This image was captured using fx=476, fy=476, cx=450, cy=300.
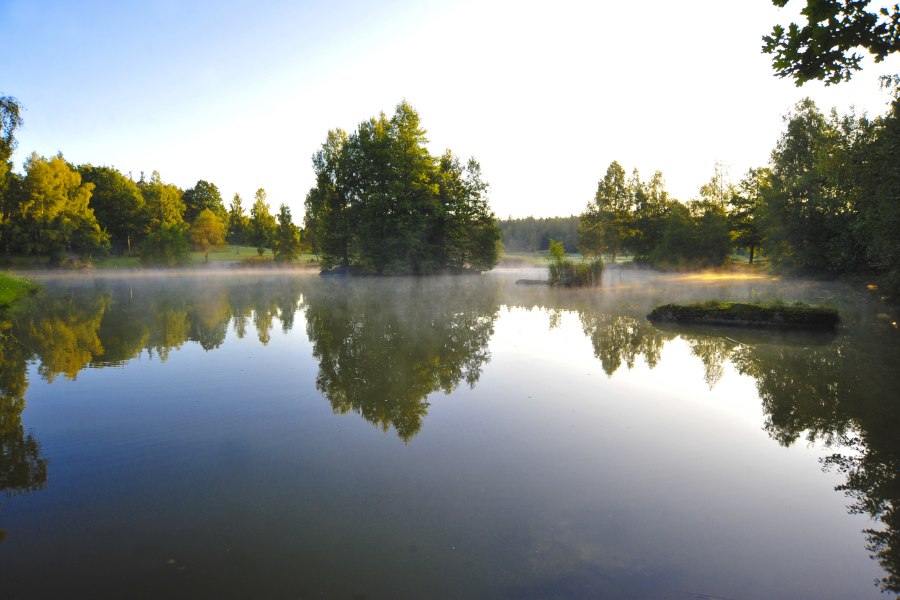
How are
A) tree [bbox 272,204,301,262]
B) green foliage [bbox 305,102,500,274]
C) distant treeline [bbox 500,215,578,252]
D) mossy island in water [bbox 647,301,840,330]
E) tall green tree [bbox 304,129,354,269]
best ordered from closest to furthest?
mossy island in water [bbox 647,301,840,330], green foliage [bbox 305,102,500,274], tall green tree [bbox 304,129,354,269], tree [bbox 272,204,301,262], distant treeline [bbox 500,215,578,252]

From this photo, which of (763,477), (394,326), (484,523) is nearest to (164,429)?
(484,523)

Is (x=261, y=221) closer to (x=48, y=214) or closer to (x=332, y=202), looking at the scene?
(x=48, y=214)

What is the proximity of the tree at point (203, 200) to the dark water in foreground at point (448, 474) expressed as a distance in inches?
3553

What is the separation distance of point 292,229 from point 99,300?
51590mm

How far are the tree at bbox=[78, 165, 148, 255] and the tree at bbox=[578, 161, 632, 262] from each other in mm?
62636

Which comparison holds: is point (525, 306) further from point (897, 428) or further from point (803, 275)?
point (803, 275)

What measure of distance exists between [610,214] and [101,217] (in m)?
69.1

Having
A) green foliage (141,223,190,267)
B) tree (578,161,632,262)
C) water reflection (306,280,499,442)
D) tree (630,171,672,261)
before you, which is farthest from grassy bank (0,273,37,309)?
tree (630,171,672,261)

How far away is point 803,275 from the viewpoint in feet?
102

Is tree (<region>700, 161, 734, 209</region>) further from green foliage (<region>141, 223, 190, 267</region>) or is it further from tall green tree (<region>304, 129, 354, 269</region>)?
green foliage (<region>141, 223, 190, 267</region>)

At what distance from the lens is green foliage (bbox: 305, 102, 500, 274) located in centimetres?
4109

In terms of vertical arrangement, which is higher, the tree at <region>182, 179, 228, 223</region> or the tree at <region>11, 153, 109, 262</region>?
the tree at <region>182, 179, 228, 223</region>

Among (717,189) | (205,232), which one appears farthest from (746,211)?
(205,232)

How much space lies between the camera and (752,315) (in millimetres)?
14234
